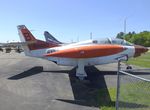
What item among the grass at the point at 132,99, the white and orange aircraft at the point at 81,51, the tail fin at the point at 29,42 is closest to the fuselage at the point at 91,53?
the white and orange aircraft at the point at 81,51

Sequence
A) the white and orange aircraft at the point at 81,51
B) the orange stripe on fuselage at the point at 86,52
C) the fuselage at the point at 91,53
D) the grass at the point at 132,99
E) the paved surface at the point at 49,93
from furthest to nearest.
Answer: the white and orange aircraft at the point at 81,51, the fuselage at the point at 91,53, the orange stripe on fuselage at the point at 86,52, the paved surface at the point at 49,93, the grass at the point at 132,99

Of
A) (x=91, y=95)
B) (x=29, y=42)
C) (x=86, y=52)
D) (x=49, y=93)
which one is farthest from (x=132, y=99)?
(x=29, y=42)

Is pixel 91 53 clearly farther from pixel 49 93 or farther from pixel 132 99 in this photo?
pixel 132 99

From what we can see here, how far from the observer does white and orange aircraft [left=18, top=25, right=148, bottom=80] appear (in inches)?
661

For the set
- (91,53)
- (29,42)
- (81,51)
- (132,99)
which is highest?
(29,42)

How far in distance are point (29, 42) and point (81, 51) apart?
6447 mm

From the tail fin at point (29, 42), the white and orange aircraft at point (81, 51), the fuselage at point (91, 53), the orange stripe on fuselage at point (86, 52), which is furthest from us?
the tail fin at point (29, 42)

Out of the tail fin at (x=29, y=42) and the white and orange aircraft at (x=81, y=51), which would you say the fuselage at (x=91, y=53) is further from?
the tail fin at (x=29, y=42)

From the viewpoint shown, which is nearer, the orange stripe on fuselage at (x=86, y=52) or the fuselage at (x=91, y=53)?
the orange stripe on fuselage at (x=86, y=52)

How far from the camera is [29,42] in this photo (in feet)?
72.3

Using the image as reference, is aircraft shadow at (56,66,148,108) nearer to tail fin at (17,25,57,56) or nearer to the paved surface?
the paved surface

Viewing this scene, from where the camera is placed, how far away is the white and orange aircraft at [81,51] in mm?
16797

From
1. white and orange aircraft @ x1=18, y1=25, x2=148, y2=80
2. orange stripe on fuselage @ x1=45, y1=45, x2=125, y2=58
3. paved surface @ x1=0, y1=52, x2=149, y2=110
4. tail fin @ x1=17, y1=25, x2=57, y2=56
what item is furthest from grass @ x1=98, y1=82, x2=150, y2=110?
tail fin @ x1=17, y1=25, x2=57, y2=56

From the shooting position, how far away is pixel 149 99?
980 cm
